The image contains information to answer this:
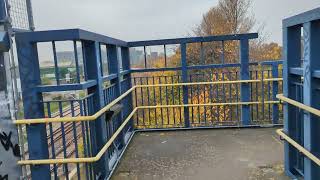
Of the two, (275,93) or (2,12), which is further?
(275,93)

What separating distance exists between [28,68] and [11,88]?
0.25 metres

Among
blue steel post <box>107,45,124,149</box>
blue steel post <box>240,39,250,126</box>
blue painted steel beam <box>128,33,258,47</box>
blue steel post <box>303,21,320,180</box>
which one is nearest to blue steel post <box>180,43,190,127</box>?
blue painted steel beam <box>128,33,258,47</box>

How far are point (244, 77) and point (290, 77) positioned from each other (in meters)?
2.47

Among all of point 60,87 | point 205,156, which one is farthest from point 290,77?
point 60,87

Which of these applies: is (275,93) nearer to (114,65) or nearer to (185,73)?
(185,73)

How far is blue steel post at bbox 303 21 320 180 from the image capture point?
3.04 metres

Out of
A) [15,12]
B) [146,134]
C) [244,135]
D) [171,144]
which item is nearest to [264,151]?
[244,135]

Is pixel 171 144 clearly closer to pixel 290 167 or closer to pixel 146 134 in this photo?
pixel 146 134

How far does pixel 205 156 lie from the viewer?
15.9 feet

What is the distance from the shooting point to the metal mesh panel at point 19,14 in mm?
3096

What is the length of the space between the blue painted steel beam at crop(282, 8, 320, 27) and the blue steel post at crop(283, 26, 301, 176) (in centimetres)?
9

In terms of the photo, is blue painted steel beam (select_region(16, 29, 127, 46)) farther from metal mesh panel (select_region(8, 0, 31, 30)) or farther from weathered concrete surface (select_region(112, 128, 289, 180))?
weathered concrete surface (select_region(112, 128, 289, 180))

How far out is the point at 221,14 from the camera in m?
20.5

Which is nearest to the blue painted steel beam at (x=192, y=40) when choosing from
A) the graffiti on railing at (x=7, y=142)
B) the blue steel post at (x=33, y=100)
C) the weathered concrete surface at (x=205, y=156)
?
the weathered concrete surface at (x=205, y=156)
